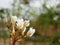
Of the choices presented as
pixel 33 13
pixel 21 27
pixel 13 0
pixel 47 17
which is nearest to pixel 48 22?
pixel 47 17

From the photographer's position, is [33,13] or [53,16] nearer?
[33,13]

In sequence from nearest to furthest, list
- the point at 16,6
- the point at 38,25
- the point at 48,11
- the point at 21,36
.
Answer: the point at 21,36 < the point at 16,6 < the point at 48,11 < the point at 38,25

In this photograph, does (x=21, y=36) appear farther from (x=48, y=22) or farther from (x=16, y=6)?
(x=48, y=22)

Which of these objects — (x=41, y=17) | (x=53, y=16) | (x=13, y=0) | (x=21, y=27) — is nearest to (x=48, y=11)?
(x=53, y=16)

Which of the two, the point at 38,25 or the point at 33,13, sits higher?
the point at 33,13

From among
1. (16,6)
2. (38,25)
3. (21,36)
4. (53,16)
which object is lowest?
(38,25)

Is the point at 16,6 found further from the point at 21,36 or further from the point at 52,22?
the point at 21,36

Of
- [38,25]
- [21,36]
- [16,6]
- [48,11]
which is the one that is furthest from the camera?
[38,25]

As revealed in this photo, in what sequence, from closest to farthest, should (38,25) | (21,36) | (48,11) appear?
1. (21,36)
2. (48,11)
3. (38,25)

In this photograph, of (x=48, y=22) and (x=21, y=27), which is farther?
(x=48, y=22)
